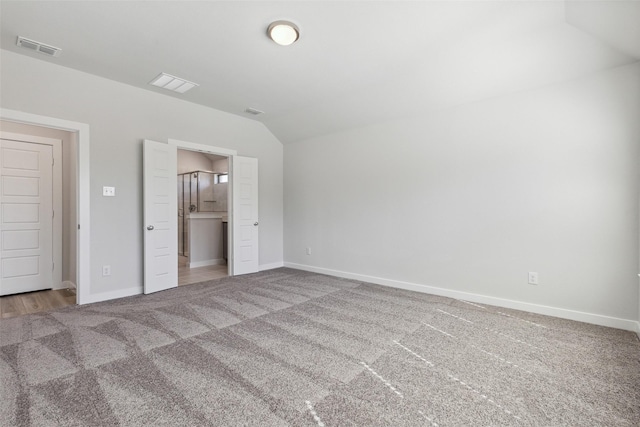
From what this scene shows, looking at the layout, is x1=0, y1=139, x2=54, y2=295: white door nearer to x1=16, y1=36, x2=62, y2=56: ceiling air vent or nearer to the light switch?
the light switch

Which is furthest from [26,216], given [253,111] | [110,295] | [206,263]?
[253,111]

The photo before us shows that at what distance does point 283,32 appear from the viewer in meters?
2.62

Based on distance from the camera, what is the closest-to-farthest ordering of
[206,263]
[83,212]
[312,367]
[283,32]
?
1. [312,367]
2. [283,32]
3. [83,212]
4. [206,263]

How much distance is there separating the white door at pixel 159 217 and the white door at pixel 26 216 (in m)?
1.56

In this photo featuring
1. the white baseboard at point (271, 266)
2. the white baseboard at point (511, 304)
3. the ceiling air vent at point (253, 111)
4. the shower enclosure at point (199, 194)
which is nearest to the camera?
the white baseboard at point (511, 304)

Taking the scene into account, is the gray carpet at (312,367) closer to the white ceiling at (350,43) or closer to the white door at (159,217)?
the white door at (159,217)

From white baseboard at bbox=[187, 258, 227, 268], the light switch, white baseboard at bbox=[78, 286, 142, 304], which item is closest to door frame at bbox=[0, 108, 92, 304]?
white baseboard at bbox=[78, 286, 142, 304]

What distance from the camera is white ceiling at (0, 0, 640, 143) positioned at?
7.73ft

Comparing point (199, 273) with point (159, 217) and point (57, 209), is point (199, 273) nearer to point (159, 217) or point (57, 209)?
point (159, 217)

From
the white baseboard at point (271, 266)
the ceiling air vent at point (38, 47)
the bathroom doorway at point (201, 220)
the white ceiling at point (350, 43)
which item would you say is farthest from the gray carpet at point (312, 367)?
the ceiling air vent at point (38, 47)

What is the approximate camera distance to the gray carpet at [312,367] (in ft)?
5.29

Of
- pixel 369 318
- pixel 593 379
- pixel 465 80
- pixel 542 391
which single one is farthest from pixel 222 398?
pixel 465 80

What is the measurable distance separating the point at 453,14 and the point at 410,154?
1973 mm

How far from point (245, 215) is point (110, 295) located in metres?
2.19
